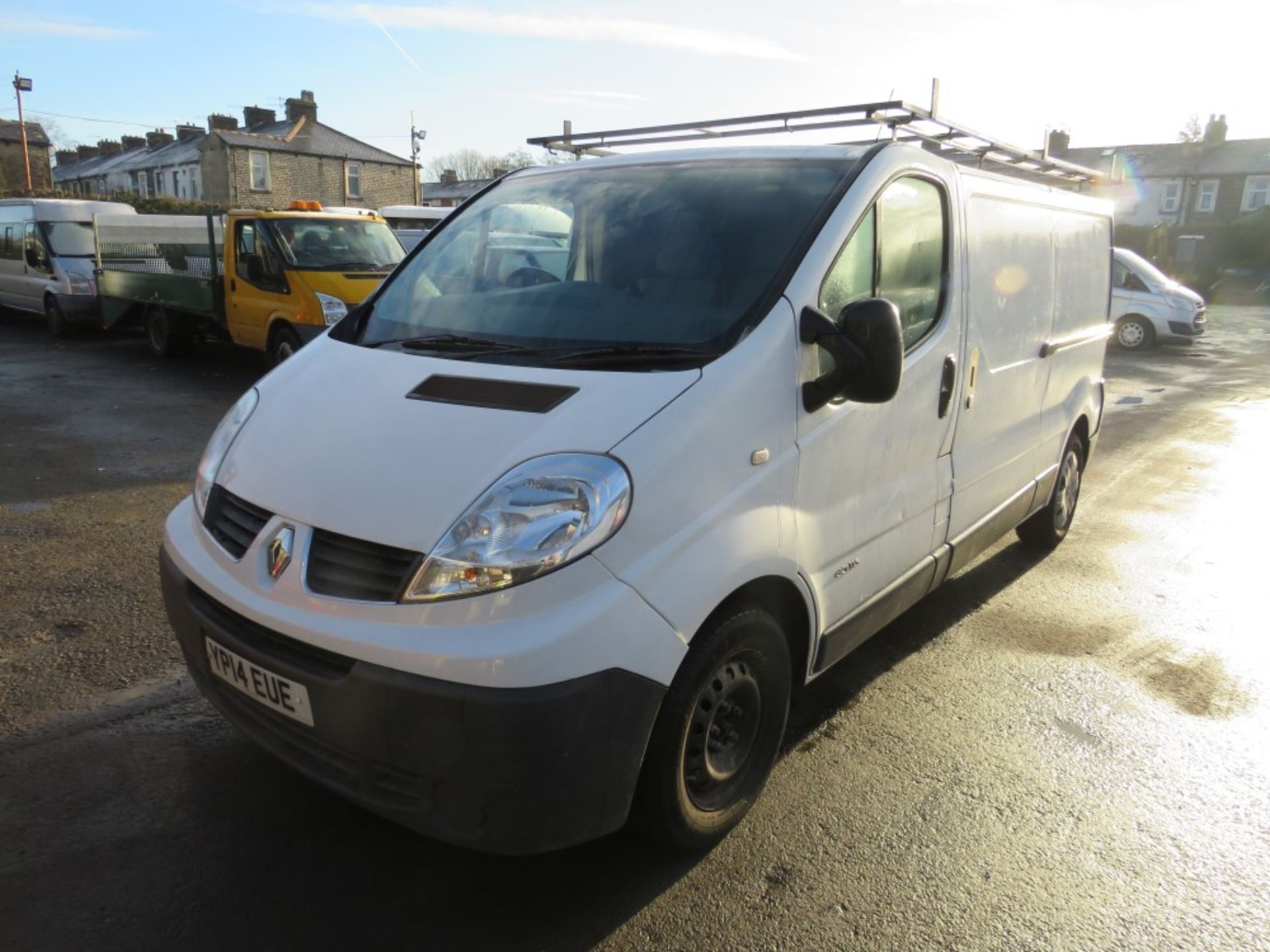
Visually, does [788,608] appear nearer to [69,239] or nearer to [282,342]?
[282,342]

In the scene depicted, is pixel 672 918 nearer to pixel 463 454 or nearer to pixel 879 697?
pixel 463 454

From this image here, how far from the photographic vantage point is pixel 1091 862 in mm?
2770

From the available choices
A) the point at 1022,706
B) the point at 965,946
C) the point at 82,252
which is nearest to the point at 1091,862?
the point at 965,946

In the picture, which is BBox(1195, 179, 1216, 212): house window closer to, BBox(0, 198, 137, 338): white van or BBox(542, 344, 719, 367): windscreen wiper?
BBox(0, 198, 137, 338): white van

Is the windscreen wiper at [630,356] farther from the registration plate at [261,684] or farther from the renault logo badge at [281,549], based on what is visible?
the registration plate at [261,684]

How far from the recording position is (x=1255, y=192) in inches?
1986

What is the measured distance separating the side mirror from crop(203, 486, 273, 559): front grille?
1568 mm

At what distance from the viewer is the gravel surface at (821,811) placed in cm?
245

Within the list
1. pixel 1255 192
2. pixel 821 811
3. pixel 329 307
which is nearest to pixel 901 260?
pixel 821 811

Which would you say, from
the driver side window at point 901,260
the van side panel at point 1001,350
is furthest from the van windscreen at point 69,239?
the driver side window at point 901,260

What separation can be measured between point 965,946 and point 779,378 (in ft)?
5.22

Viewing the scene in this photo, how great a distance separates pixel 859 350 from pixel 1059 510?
370 cm

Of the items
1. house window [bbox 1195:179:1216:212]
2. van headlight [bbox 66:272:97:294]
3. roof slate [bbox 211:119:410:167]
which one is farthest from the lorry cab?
house window [bbox 1195:179:1216:212]

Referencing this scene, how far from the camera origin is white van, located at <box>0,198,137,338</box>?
1515 centimetres
